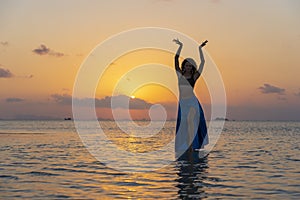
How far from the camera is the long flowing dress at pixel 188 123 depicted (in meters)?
16.1

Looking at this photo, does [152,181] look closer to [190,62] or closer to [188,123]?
[188,123]

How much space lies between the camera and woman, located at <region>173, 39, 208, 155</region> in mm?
15719

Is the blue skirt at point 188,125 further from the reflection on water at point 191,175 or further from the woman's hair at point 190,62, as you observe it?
the woman's hair at point 190,62

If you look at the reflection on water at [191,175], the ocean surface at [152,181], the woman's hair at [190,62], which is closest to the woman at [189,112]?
the woman's hair at [190,62]

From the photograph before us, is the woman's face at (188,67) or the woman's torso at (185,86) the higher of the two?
the woman's face at (188,67)

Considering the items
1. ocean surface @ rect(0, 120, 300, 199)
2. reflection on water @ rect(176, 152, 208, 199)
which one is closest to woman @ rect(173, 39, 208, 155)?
reflection on water @ rect(176, 152, 208, 199)

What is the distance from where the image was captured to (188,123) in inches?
641

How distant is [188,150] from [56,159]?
16.1ft

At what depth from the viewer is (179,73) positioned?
15805mm

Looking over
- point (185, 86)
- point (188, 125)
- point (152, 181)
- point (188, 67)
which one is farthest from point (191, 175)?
point (188, 67)

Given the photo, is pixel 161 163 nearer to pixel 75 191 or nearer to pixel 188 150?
pixel 188 150

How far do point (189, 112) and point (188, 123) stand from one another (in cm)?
39

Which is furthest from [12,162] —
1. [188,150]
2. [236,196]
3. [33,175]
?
[236,196]

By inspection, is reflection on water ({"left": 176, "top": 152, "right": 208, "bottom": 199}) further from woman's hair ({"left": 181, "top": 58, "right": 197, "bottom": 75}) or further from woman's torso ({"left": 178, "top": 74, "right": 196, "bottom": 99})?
woman's hair ({"left": 181, "top": 58, "right": 197, "bottom": 75})
